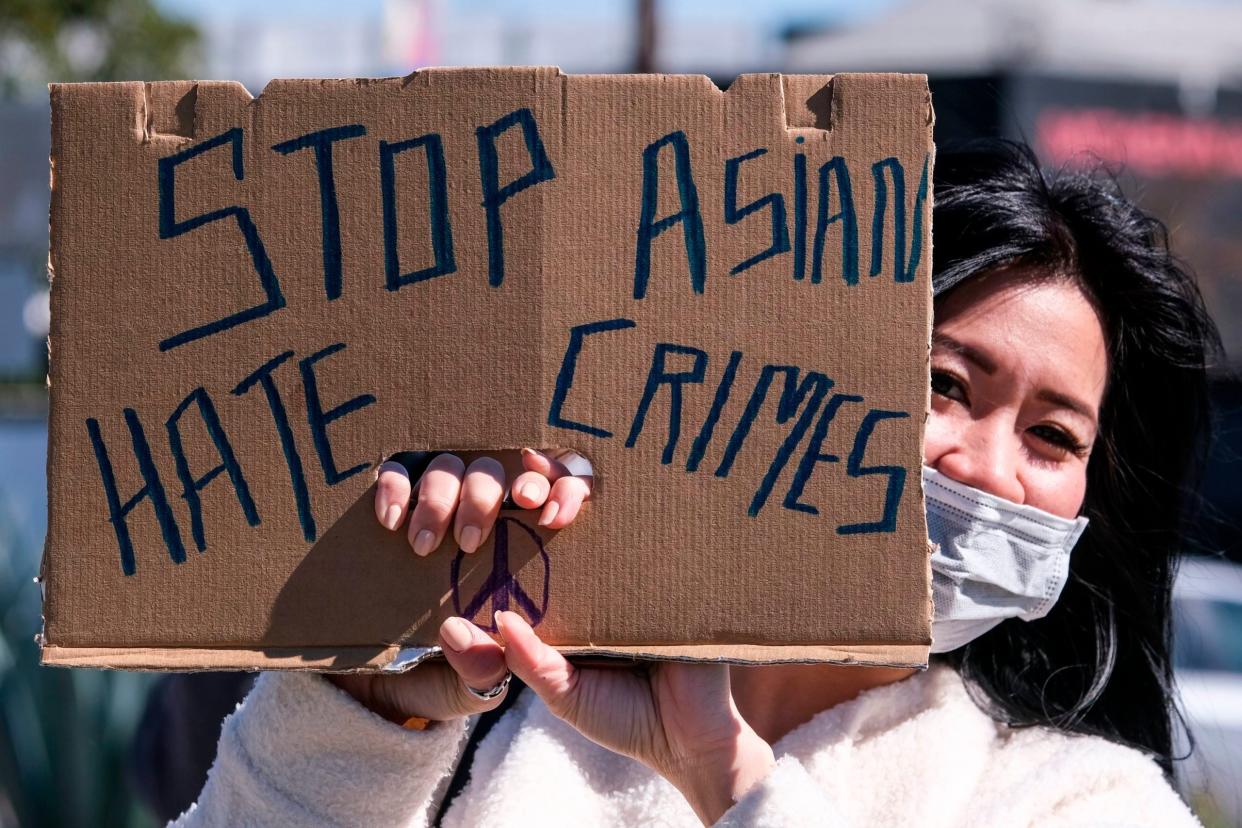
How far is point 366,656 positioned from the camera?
133cm

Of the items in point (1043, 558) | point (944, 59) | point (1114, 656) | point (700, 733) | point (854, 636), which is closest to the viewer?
point (854, 636)

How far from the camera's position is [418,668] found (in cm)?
151

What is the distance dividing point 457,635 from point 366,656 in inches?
3.6

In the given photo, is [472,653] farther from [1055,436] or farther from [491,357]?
[1055,436]

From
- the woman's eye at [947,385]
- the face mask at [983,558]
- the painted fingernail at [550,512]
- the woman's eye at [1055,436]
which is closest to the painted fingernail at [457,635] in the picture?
the painted fingernail at [550,512]

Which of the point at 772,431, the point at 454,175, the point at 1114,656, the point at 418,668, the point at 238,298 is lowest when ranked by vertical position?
the point at 1114,656

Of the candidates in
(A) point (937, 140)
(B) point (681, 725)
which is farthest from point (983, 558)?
(A) point (937, 140)

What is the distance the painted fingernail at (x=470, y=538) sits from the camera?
133 cm

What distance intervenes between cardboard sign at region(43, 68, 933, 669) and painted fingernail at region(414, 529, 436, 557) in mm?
24

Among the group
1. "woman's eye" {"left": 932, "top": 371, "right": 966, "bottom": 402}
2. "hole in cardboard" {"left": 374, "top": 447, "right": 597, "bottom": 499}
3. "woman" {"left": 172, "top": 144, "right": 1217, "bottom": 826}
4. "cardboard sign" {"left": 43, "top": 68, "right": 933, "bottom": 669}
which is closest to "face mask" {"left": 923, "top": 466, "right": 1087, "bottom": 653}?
"woman" {"left": 172, "top": 144, "right": 1217, "bottom": 826}

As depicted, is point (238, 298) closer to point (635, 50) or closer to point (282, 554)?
point (282, 554)

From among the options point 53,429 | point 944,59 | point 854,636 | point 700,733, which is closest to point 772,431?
point 854,636

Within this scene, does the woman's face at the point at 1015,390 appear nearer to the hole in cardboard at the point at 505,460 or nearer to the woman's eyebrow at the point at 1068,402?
the woman's eyebrow at the point at 1068,402

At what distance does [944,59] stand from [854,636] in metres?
9.89
